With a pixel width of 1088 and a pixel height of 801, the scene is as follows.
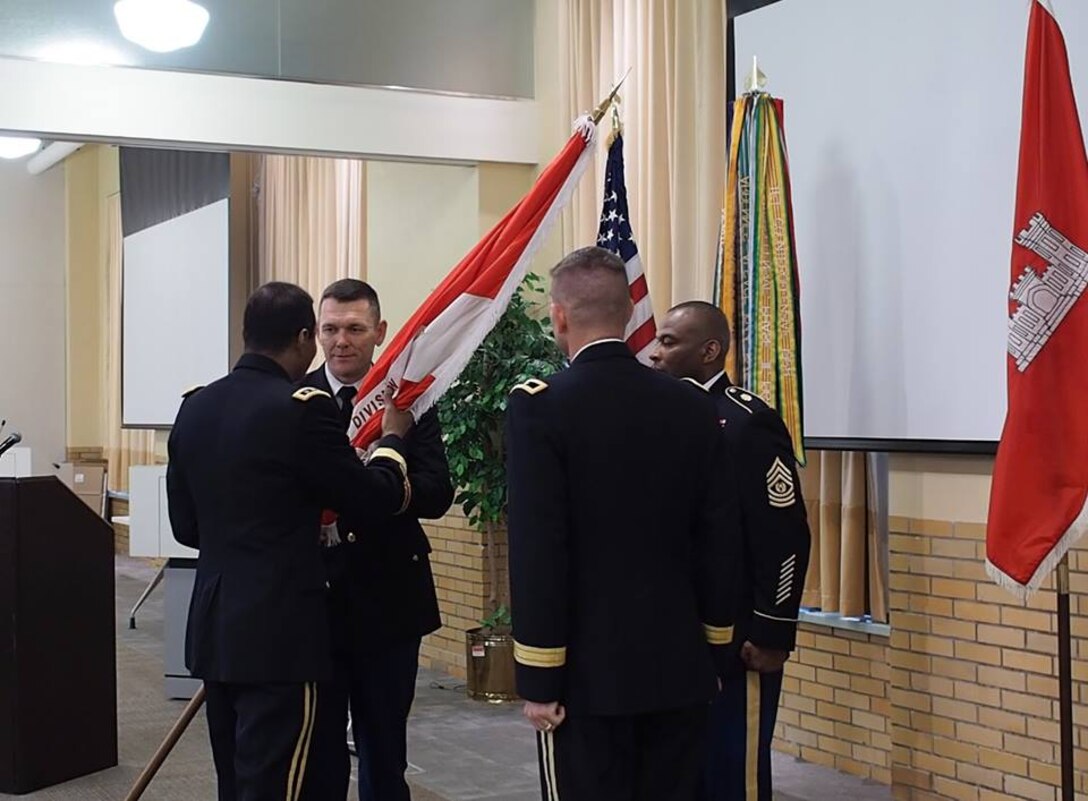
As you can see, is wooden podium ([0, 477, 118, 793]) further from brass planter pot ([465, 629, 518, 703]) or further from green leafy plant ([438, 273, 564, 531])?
brass planter pot ([465, 629, 518, 703])

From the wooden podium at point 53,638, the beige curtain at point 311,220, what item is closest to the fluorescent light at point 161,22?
the beige curtain at point 311,220

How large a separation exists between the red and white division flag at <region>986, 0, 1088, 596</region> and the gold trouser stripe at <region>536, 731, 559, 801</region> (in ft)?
5.10

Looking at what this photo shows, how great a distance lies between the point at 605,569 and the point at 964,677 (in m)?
2.17

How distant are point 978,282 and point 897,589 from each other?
105 cm

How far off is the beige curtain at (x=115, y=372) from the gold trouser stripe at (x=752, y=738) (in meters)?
10.5

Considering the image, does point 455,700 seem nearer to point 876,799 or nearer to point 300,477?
point 876,799

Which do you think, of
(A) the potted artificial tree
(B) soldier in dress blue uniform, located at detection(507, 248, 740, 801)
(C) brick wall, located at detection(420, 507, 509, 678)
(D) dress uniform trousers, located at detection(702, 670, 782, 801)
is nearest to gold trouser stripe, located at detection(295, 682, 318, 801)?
(B) soldier in dress blue uniform, located at detection(507, 248, 740, 801)

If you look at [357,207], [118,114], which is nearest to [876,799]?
[118,114]

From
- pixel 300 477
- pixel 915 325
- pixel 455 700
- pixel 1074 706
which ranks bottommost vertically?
pixel 455 700

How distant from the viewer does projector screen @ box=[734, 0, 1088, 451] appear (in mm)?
4129

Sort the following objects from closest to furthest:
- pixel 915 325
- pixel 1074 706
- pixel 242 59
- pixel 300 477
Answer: pixel 300 477
pixel 1074 706
pixel 915 325
pixel 242 59

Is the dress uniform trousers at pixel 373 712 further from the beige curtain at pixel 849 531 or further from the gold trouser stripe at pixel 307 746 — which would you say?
the beige curtain at pixel 849 531

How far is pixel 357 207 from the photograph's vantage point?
871cm

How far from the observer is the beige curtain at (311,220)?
8.77m
